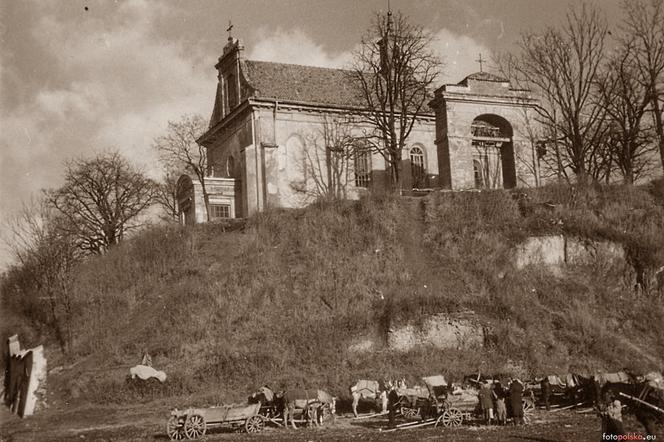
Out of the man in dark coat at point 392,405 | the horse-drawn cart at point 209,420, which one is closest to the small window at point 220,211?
the man in dark coat at point 392,405

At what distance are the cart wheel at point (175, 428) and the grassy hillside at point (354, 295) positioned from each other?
15.6ft

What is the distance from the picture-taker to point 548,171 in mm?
42094

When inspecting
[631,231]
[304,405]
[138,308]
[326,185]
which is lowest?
[304,405]

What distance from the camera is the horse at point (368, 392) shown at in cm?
2094

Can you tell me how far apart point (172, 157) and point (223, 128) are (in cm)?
666

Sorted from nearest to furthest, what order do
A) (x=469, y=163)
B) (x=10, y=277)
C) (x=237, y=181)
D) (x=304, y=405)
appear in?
(x=304, y=405), (x=10, y=277), (x=469, y=163), (x=237, y=181)

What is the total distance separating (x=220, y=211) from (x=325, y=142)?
Answer: 7508 mm

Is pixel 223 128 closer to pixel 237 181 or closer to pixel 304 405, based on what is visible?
pixel 237 181

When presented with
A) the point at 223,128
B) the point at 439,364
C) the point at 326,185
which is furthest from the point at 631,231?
the point at 223,128

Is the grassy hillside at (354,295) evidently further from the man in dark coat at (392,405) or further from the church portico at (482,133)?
the church portico at (482,133)

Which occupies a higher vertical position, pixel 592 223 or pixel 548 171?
pixel 548 171

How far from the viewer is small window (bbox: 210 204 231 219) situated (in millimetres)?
40969

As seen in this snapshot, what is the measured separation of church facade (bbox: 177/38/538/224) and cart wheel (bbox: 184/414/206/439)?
2121 centimetres

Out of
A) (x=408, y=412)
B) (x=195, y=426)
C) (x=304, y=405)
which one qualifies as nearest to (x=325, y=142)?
(x=408, y=412)
